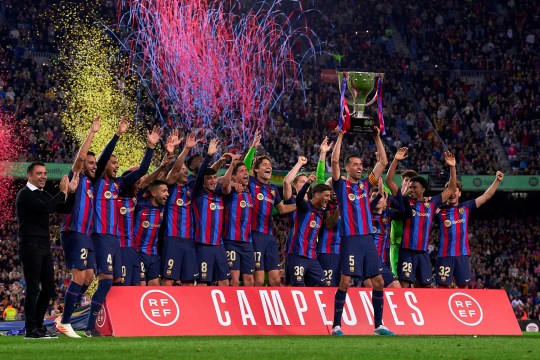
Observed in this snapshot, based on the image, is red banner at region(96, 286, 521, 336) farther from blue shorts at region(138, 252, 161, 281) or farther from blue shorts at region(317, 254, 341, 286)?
blue shorts at region(317, 254, 341, 286)

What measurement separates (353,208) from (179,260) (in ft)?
8.65

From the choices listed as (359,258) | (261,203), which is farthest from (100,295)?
(359,258)

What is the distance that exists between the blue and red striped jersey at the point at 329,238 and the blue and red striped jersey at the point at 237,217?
1.44m

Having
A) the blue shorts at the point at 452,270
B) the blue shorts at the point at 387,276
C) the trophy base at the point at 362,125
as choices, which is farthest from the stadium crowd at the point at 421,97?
the trophy base at the point at 362,125

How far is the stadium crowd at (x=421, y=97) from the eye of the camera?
34.3 meters

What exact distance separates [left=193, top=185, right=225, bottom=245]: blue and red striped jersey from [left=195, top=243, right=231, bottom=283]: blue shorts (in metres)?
0.09

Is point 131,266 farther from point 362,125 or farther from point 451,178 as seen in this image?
point 451,178

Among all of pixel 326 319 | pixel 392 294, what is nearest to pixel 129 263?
pixel 326 319

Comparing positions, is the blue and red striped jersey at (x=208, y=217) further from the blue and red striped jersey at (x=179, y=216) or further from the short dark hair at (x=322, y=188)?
the short dark hair at (x=322, y=188)

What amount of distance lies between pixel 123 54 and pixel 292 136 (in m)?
7.16

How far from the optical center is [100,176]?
545 inches

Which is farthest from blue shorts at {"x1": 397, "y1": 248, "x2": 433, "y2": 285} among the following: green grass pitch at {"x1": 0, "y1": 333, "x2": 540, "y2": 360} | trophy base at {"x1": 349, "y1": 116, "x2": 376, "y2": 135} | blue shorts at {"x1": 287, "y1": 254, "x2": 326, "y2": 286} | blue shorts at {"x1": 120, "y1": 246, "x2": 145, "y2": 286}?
blue shorts at {"x1": 120, "y1": 246, "x2": 145, "y2": 286}

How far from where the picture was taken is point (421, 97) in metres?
41.4

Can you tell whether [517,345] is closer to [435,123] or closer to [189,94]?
[189,94]
